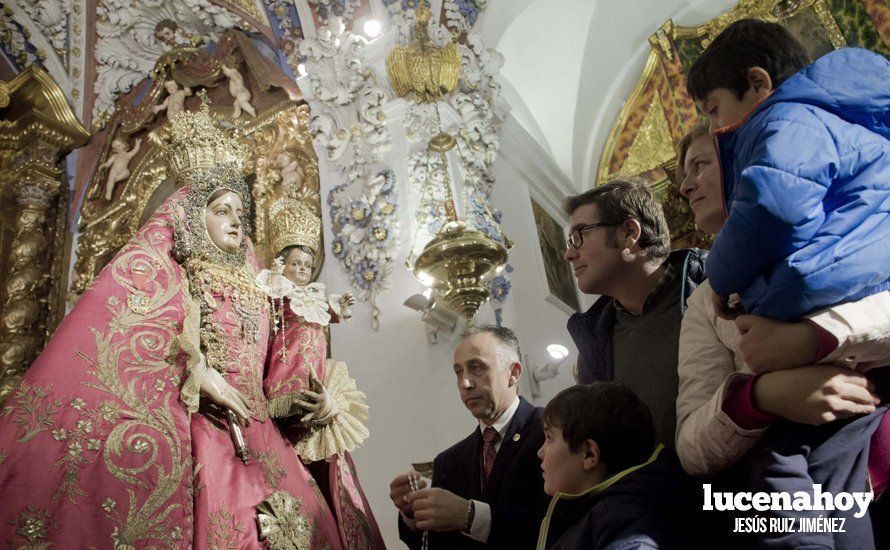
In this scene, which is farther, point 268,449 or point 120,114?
point 120,114

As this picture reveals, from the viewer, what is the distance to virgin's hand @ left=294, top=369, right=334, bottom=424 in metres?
2.89

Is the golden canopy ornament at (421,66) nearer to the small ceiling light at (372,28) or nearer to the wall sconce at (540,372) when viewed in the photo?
the small ceiling light at (372,28)

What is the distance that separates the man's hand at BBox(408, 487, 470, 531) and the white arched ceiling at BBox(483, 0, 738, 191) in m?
5.03

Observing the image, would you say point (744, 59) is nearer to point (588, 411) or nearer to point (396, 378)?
point (588, 411)

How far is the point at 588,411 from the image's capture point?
5.57 feet

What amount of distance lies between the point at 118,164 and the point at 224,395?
450 cm

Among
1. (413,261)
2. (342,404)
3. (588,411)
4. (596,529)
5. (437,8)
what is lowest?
(596,529)

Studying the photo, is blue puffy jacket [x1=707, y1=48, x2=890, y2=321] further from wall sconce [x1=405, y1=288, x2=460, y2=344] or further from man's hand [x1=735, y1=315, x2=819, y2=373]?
wall sconce [x1=405, y1=288, x2=460, y2=344]

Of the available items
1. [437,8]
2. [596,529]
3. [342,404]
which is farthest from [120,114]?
[596,529]

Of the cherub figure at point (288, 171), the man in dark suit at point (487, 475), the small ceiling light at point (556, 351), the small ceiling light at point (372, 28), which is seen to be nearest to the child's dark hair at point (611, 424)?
the man in dark suit at point (487, 475)

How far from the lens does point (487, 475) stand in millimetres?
2484

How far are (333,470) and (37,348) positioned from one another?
160 inches

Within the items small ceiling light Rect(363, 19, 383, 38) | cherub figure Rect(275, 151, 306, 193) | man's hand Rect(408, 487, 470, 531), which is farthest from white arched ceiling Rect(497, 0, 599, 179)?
man's hand Rect(408, 487, 470, 531)

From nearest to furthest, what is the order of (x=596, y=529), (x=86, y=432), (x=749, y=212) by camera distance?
(x=749, y=212), (x=596, y=529), (x=86, y=432)
